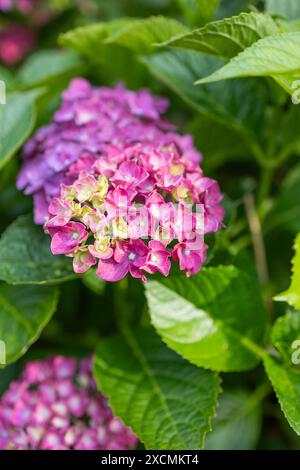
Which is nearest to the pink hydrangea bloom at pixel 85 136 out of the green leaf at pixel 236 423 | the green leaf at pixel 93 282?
the green leaf at pixel 93 282

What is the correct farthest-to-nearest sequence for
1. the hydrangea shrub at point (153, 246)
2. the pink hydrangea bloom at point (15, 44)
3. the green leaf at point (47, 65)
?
1. the pink hydrangea bloom at point (15, 44)
2. the green leaf at point (47, 65)
3. the hydrangea shrub at point (153, 246)

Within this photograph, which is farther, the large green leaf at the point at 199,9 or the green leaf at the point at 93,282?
the large green leaf at the point at 199,9

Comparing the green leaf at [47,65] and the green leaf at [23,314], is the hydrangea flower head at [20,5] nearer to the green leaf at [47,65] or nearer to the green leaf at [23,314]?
the green leaf at [47,65]

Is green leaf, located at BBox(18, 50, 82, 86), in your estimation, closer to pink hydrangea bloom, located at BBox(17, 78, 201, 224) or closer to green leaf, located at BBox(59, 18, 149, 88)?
green leaf, located at BBox(59, 18, 149, 88)

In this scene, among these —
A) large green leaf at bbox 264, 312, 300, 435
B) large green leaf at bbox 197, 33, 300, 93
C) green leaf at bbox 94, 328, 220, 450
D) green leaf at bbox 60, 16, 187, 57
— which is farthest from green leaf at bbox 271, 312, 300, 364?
green leaf at bbox 60, 16, 187, 57
